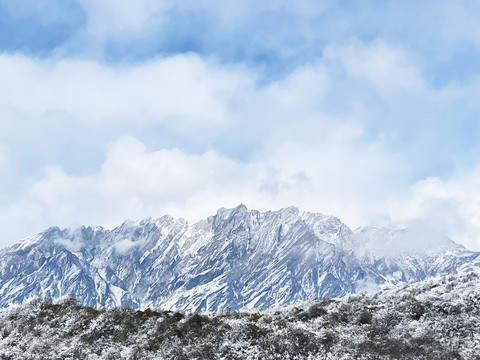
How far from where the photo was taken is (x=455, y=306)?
2981 cm

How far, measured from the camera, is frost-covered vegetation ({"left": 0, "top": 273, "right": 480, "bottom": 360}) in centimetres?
2614

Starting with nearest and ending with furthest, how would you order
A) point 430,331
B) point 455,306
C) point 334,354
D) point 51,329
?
point 334,354
point 430,331
point 455,306
point 51,329

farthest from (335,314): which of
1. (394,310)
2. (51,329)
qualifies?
(51,329)

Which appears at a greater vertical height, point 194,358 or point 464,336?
point 464,336

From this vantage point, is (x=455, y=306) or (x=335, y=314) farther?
(x=335, y=314)

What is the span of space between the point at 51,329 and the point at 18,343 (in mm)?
2274

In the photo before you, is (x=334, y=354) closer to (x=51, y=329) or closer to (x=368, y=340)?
(x=368, y=340)

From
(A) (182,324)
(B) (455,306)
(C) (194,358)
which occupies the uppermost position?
(B) (455,306)

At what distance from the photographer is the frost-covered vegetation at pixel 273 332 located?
26.1 m

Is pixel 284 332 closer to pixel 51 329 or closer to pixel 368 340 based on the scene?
pixel 368 340

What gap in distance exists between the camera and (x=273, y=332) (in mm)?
29375

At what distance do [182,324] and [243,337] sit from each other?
4612 millimetres

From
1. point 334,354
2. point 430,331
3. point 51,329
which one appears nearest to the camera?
point 334,354

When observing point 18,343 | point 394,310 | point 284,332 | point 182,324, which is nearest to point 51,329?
point 18,343
